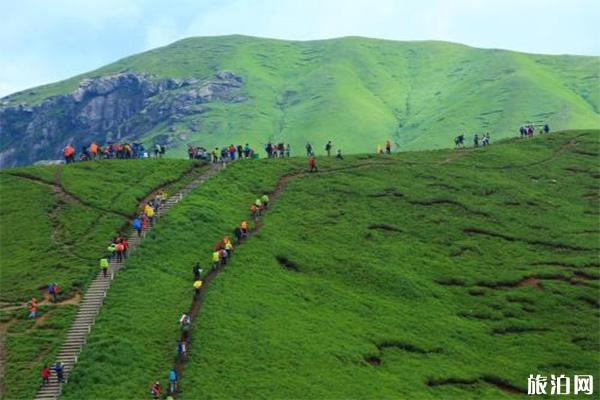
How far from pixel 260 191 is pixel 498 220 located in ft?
109

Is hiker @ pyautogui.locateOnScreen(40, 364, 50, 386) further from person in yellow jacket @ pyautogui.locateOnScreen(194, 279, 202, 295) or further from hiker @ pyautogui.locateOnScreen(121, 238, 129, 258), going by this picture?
hiker @ pyautogui.locateOnScreen(121, 238, 129, 258)

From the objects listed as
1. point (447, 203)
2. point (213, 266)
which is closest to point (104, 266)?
point (213, 266)

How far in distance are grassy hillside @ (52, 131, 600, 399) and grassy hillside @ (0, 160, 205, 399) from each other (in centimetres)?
468

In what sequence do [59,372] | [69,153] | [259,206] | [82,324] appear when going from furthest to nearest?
[69,153], [259,206], [82,324], [59,372]

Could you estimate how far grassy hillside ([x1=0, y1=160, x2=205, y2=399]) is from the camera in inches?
2547

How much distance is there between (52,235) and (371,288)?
38193 mm

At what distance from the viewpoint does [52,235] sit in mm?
87188

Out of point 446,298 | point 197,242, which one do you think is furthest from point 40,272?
point 446,298

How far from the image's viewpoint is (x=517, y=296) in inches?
3287

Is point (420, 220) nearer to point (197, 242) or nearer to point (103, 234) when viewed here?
point (197, 242)

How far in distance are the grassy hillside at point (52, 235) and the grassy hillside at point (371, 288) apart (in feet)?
15.4

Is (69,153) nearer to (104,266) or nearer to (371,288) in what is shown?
(104,266)

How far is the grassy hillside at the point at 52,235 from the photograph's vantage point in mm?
64688

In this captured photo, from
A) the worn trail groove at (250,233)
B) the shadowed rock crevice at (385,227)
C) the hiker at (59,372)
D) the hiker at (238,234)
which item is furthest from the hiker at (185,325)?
the shadowed rock crevice at (385,227)
